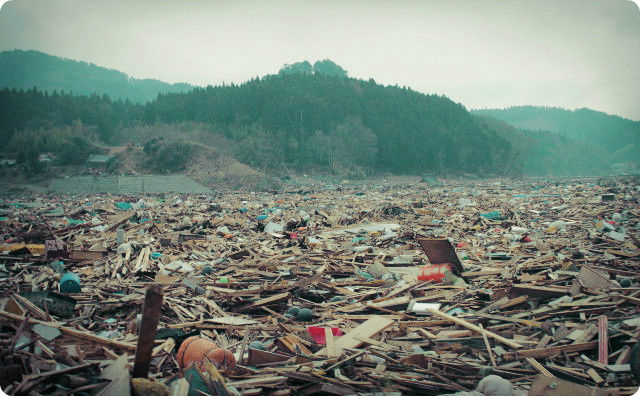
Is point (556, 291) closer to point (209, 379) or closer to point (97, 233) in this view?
point (209, 379)

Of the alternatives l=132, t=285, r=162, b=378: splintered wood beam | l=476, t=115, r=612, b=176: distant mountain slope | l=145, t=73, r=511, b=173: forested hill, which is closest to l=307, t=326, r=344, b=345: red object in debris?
l=132, t=285, r=162, b=378: splintered wood beam

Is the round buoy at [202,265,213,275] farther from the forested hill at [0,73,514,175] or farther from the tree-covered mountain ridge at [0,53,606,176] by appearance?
the forested hill at [0,73,514,175]

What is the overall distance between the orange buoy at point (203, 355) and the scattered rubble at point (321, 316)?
1 centimetres

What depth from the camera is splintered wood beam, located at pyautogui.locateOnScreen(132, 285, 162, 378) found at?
232 centimetres

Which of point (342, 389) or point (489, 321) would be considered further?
point (489, 321)

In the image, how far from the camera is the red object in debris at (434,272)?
5629 mm

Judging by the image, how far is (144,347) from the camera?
98.3 inches

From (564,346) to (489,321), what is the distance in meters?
0.78

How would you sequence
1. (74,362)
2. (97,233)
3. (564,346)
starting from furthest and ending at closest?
(97,233) < (564,346) < (74,362)

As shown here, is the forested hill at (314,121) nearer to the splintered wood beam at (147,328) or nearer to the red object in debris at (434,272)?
the red object in debris at (434,272)

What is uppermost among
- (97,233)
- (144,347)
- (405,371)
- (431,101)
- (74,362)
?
(431,101)

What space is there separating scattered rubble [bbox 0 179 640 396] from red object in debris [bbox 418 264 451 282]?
0.8 inches

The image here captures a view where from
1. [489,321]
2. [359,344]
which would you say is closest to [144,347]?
[359,344]

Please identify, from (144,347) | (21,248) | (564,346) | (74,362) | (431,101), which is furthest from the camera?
(431,101)
